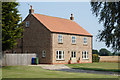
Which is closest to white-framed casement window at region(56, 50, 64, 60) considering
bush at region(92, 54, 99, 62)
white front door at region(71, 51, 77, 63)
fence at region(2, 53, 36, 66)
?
white front door at region(71, 51, 77, 63)

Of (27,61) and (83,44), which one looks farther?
(83,44)

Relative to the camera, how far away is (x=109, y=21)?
26.1 m

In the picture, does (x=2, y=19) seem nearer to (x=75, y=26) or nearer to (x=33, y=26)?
(x=33, y=26)

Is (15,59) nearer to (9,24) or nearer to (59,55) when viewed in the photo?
(9,24)

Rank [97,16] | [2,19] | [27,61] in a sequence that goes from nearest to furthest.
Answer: [97,16]
[2,19]
[27,61]

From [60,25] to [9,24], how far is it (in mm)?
15183

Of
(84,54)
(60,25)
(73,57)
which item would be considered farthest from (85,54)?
(60,25)

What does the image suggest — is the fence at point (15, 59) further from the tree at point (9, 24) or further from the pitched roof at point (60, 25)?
the pitched roof at point (60, 25)

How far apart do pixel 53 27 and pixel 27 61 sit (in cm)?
835

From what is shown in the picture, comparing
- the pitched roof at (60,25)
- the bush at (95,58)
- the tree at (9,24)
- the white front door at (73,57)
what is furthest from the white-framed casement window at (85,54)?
the tree at (9,24)

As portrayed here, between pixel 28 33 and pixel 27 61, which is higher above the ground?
pixel 28 33

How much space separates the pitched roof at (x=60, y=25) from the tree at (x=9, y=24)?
30.1 ft

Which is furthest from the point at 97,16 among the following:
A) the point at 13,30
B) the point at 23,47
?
the point at 23,47

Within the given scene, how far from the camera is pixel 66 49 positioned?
4369 cm
